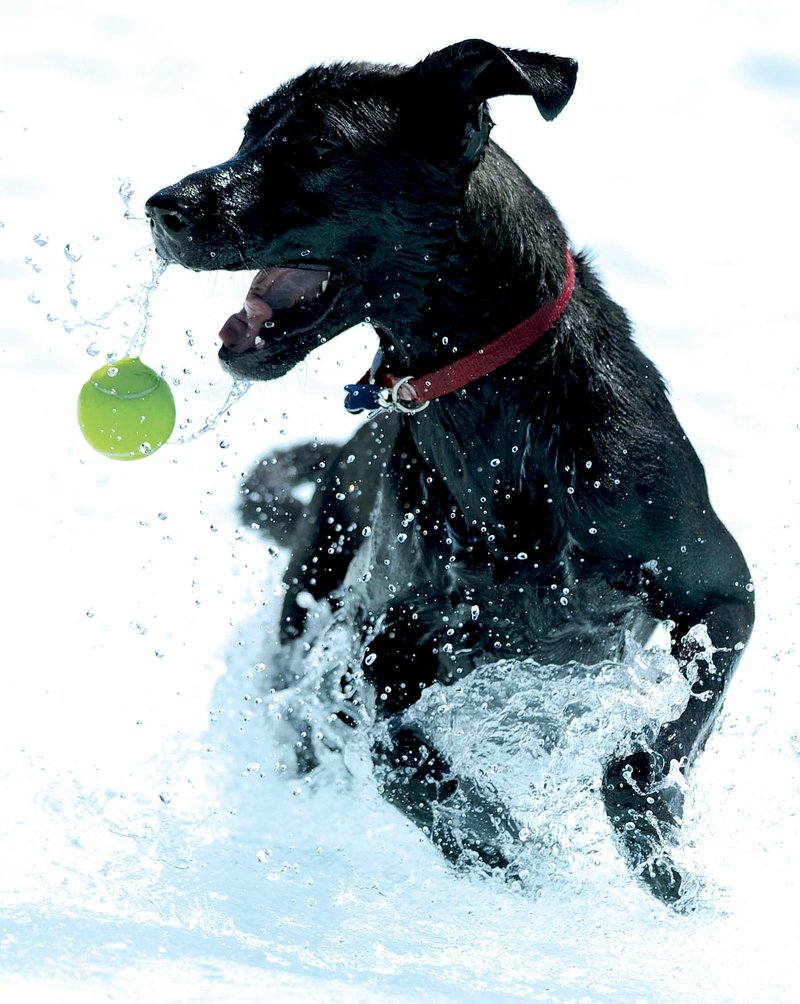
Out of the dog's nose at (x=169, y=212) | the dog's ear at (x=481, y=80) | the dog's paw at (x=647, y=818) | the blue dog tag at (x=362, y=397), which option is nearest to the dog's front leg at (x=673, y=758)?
the dog's paw at (x=647, y=818)

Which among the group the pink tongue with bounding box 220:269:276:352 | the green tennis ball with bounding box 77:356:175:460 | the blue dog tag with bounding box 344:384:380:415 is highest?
the pink tongue with bounding box 220:269:276:352

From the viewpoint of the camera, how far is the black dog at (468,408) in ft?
9.29

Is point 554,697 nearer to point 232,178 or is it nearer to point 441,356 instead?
point 441,356

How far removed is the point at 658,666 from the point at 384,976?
91 cm

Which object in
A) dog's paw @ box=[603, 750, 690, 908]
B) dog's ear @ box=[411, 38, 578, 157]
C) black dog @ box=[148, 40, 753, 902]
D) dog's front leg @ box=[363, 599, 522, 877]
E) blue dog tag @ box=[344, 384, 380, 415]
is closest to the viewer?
dog's ear @ box=[411, 38, 578, 157]

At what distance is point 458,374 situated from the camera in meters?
2.97

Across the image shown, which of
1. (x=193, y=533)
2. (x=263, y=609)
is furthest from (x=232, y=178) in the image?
(x=193, y=533)

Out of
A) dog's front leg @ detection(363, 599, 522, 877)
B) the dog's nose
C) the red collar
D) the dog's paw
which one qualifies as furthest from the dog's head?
the dog's paw

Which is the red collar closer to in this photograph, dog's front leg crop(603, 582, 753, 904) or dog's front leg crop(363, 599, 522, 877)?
dog's front leg crop(363, 599, 522, 877)

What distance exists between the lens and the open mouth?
9.47 feet

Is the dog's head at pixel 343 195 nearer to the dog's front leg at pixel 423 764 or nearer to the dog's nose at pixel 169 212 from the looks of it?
the dog's nose at pixel 169 212

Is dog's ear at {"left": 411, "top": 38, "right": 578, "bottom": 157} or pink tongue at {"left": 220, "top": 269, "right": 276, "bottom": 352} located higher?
dog's ear at {"left": 411, "top": 38, "right": 578, "bottom": 157}

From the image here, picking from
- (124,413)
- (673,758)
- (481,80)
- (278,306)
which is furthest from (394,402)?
(673,758)

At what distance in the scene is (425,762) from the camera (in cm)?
338
